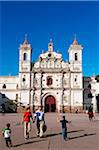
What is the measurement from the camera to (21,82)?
56.2 metres

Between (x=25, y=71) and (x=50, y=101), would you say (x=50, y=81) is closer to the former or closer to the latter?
(x=50, y=101)

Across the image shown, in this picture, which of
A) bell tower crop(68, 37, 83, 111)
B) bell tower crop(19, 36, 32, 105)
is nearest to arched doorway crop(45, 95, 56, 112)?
bell tower crop(68, 37, 83, 111)

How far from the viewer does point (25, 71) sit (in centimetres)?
5675

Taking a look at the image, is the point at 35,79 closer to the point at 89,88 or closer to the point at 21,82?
the point at 21,82

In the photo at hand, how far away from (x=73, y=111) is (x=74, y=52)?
10.3 meters

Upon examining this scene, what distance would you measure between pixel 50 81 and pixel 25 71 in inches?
179

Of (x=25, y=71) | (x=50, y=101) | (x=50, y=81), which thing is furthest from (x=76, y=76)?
(x=25, y=71)

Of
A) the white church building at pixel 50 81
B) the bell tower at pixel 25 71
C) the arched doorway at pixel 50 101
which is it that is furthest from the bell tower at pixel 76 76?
the bell tower at pixel 25 71

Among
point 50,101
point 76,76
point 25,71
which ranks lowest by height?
point 50,101

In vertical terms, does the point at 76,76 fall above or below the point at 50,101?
above

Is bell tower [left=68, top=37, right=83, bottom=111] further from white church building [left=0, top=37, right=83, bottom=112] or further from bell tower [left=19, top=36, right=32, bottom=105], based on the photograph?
bell tower [left=19, top=36, right=32, bottom=105]

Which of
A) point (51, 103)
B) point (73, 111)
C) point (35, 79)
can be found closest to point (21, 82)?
point (35, 79)

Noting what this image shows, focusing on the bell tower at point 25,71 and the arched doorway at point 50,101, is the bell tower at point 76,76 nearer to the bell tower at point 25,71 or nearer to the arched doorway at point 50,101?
the arched doorway at point 50,101

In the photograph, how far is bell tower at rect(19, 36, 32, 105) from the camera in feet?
184
